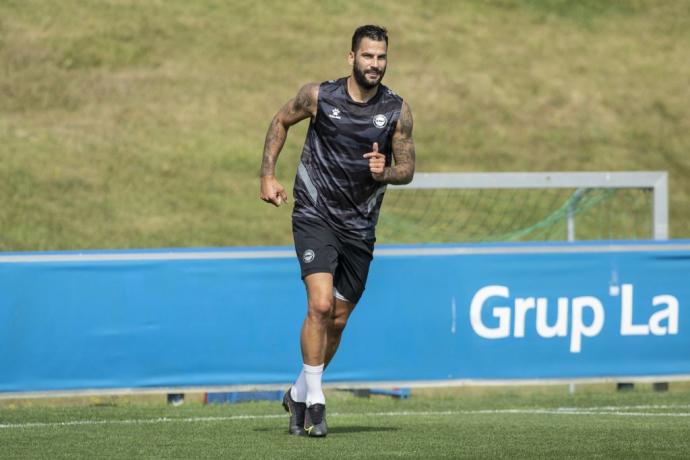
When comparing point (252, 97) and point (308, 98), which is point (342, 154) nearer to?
point (308, 98)

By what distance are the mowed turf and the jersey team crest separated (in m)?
1.75

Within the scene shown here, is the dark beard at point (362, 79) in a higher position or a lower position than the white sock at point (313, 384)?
higher

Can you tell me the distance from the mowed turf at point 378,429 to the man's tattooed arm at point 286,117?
61.3 inches

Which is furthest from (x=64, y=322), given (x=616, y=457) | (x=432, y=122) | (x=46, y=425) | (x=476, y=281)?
(x=432, y=122)

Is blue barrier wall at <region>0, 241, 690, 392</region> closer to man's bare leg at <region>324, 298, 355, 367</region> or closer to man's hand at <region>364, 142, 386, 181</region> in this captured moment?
man's bare leg at <region>324, 298, 355, 367</region>

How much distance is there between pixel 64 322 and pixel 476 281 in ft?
10.7

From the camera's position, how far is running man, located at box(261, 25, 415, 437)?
25.6 feet

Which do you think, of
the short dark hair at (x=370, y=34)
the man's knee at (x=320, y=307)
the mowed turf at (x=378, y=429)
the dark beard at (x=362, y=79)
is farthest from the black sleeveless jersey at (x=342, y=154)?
the mowed turf at (x=378, y=429)

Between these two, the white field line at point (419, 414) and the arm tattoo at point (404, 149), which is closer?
the arm tattoo at point (404, 149)

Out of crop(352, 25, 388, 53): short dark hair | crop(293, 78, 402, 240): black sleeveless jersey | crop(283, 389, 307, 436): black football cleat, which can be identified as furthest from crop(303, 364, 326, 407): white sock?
crop(352, 25, 388, 53): short dark hair

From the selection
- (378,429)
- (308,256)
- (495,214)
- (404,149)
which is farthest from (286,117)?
(495,214)

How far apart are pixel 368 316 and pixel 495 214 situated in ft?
39.6

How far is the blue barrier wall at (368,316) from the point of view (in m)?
10.6

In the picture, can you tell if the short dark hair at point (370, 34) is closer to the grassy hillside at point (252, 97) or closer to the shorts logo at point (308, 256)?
the shorts logo at point (308, 256)
